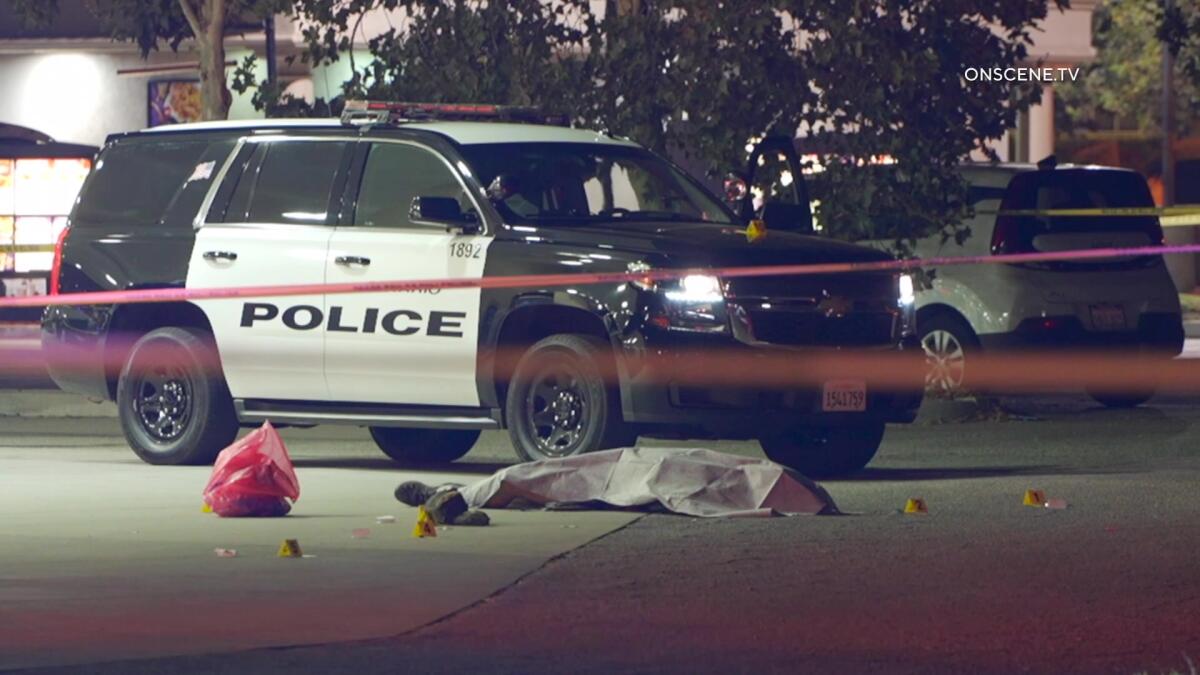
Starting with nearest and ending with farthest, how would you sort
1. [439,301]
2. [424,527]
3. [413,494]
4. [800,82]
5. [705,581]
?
[705,581] < [424,527] < [413,494] < [439,301] < [800,82]

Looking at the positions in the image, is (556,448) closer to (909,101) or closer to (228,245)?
(228,245)

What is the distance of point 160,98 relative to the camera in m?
37.6

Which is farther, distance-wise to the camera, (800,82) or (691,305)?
(800,82)

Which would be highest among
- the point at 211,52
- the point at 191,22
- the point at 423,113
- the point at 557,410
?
the point at 191,22

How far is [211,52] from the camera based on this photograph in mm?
23312

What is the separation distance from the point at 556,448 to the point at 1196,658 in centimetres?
585

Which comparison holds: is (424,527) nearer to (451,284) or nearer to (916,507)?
(916,507)

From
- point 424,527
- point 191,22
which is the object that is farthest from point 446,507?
point 191,22

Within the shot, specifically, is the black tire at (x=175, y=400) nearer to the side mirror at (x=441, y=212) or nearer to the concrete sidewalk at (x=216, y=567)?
the concrete sidewalk at (x=216, y=567)

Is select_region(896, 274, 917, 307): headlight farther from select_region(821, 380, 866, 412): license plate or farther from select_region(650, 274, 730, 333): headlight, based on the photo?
select_region(650, 274, 730, 333): headlight

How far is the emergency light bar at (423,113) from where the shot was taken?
15.1 meters

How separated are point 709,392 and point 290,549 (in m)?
3.23

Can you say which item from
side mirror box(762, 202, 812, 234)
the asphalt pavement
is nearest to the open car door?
side mirror box(762, 202, 812, 234)

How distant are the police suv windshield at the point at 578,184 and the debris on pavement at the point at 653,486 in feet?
6.68
